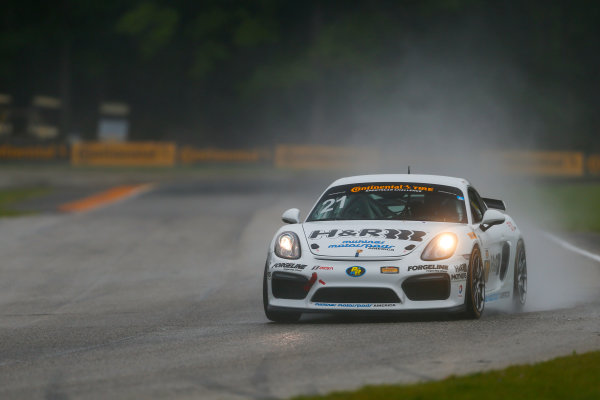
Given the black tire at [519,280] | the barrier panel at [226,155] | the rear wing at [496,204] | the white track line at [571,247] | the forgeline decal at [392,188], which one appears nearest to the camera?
the forgeline decal at [392,188]

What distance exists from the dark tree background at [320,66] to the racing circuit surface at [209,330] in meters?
40.9

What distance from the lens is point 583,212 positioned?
25266mm

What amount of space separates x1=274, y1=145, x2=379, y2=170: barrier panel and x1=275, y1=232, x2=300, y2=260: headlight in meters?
36.2

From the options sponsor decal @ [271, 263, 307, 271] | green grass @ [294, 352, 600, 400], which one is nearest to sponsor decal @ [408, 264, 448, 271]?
sponsor decal @ [271, 263, 307, 271]

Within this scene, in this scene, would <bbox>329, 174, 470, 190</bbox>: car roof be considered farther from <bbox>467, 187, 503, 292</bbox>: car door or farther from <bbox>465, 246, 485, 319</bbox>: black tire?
<bbox>465, 246, 485, 319</bbox>: black tire

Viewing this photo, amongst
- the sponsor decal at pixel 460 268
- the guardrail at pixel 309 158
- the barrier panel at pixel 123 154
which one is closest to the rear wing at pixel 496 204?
the sponsor decal at pixel 460 268

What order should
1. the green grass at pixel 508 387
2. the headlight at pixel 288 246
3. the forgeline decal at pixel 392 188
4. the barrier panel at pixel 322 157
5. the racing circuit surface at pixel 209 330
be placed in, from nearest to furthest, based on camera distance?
the green grass at pixel 508 387
the racing circuit surface at pixel 209 330
the headlight at pixel 288 246
the forgeline decal at pixel 392 188
the barrier panel at pixel 322 157

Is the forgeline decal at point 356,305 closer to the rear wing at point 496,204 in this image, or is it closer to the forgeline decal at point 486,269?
the forgeline decal at point 486,269

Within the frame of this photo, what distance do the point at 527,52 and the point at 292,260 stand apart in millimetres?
53536

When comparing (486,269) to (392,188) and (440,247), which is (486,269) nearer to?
(440,247)

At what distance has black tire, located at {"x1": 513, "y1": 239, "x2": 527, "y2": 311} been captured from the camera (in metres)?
10.9

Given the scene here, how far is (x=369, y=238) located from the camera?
9.35 m

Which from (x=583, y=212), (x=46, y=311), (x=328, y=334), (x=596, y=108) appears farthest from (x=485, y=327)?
(x=596, y=108)

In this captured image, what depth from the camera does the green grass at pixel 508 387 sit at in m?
5.96
